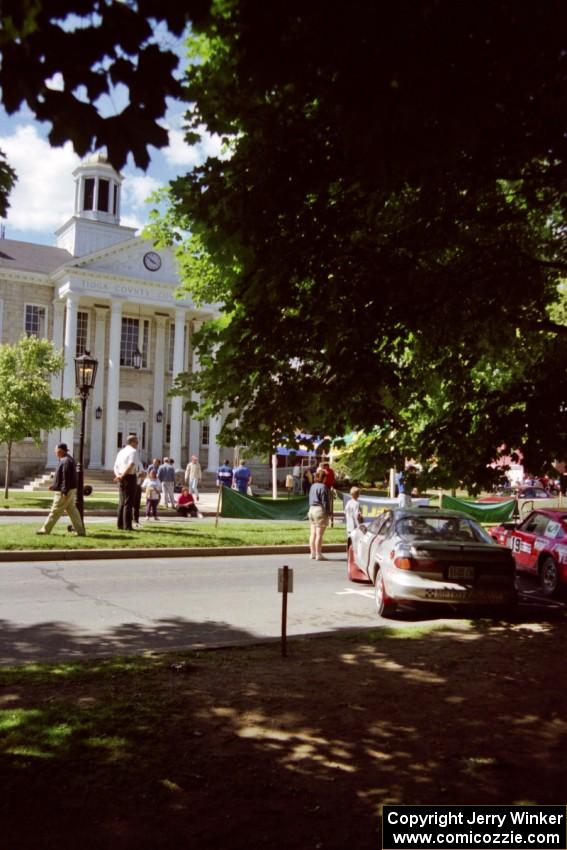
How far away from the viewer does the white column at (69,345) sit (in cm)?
3947

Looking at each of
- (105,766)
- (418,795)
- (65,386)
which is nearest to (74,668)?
(105,766)

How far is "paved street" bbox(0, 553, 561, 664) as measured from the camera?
7.82m

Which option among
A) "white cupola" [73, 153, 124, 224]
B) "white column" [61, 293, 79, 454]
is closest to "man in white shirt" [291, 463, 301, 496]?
"white column" [61, 293, 79, 454]

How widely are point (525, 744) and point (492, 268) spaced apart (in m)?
4.63

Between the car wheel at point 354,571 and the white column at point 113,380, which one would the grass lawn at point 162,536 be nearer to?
the car wheel at point 354,571

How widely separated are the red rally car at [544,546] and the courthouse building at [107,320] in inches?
1095

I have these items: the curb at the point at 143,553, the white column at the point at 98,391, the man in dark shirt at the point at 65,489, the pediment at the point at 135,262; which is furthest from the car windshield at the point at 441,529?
the pediment at the point at 135,262

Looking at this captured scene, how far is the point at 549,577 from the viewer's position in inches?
468

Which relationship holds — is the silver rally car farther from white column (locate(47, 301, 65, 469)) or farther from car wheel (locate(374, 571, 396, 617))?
white column (locate(47, 301, 65, 469))

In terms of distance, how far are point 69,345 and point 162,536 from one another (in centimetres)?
2613

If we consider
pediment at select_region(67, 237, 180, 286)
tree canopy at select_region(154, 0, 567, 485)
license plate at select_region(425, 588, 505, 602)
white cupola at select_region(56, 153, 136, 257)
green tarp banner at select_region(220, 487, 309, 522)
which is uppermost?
white cupola at select_region(56, 153, 136, 257)

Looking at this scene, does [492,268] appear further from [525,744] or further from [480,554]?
[525,744]

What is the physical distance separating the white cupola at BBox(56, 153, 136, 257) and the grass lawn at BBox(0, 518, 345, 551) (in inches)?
1132

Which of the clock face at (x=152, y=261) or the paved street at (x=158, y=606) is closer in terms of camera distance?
the paved street at (x=158, y=606)
